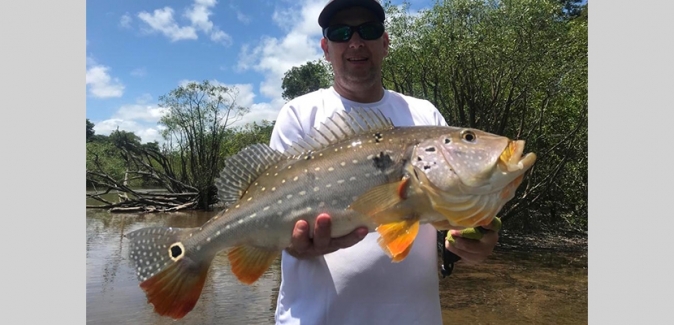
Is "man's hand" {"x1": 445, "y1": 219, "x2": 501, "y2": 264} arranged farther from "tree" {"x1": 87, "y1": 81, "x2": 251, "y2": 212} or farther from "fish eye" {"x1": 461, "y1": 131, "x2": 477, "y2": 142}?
"tree" {"x1": 87, "y1": 81, "x2": 251, "y2": 212}

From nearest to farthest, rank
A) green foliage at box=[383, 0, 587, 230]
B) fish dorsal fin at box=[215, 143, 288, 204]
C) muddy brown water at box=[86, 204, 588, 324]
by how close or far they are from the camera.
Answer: fish dorsal fin at box=[215, 143, 288, 204] < muddy brown water at box=[86, 204, 588, 324] < green foliage at box=[383, 0, 587, 230]

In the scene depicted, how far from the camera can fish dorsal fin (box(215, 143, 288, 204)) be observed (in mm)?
2834

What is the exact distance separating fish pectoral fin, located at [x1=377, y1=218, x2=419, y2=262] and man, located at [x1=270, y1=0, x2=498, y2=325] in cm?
15

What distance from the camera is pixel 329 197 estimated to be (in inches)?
99.6

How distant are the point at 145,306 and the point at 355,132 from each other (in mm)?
9022

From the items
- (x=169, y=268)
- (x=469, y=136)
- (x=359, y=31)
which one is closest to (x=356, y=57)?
(x=359, y=31)

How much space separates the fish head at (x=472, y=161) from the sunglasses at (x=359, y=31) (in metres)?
1.09

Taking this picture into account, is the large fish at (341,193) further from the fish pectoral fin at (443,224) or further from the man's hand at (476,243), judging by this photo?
the man's hand at (476,243)

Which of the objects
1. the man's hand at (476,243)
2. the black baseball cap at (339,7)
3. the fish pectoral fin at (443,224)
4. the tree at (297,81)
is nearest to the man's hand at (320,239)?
the fish pectoral fin at (443,224)

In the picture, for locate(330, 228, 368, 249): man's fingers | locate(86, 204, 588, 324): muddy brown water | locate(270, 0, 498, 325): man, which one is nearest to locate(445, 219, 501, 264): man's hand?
locate(270, 0, 498, 325): man

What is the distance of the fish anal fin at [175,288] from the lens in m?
2.61

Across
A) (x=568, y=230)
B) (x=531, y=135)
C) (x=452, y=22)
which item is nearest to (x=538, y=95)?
(x=531, y=135)

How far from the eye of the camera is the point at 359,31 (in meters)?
3.25

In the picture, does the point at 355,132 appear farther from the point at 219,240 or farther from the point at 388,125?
the point at 219,240
